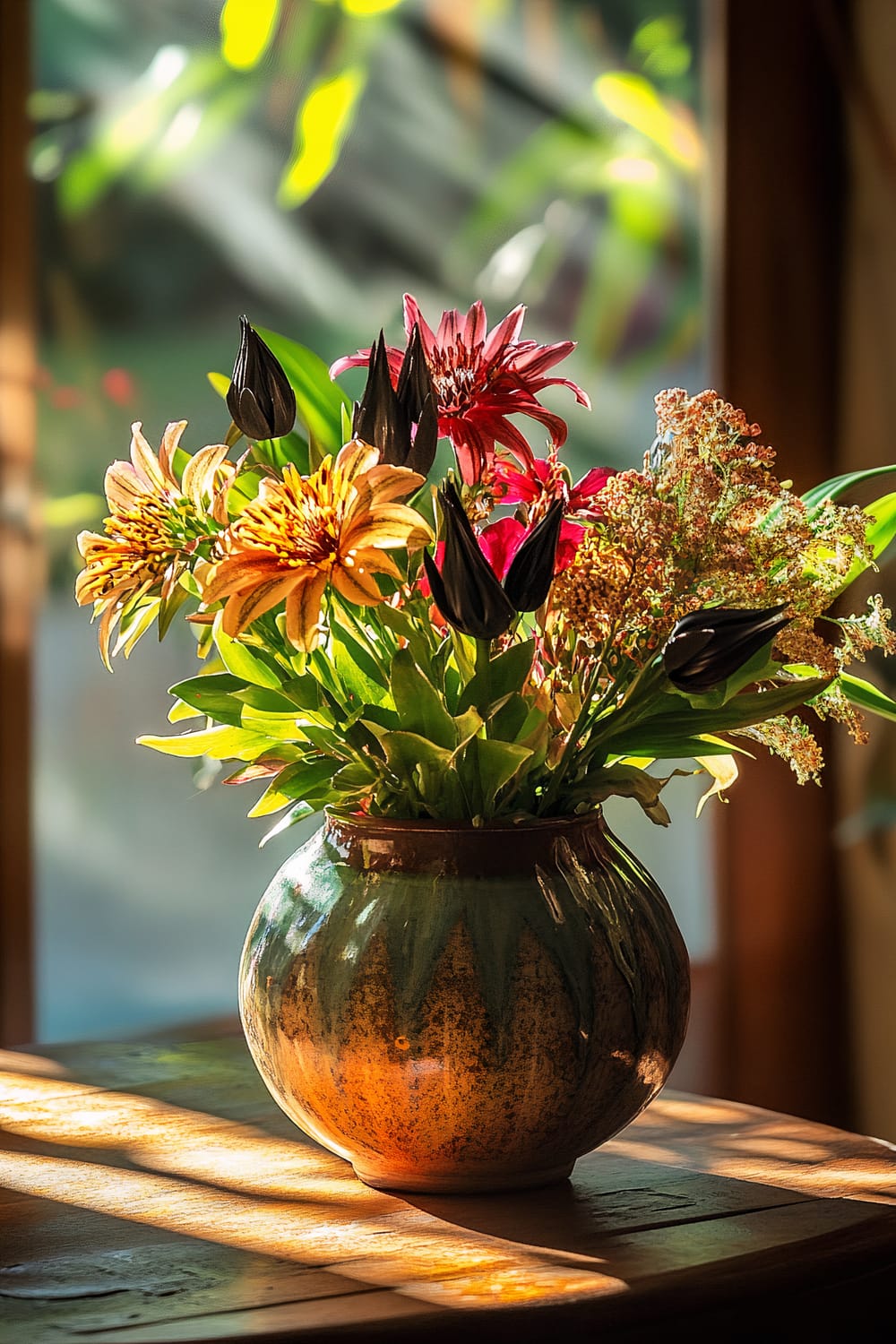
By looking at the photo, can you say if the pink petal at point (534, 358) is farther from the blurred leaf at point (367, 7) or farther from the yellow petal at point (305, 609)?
the blurred leaf at point (367, 7)

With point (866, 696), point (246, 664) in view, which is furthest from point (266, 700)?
point (866, 696)

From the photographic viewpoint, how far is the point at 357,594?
0.73 m

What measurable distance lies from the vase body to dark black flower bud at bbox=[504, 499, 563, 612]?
15cm

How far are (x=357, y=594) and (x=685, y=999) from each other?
0.99ft

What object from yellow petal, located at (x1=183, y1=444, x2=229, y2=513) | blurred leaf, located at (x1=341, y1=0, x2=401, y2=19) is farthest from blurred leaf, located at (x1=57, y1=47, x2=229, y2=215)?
yellow petal, located at (x1=183, y1=444, x2=229, y2=513)

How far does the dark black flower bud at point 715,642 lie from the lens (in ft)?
2.38

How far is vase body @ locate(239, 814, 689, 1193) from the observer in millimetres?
781

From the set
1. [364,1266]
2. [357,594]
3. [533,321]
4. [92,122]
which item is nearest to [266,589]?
[357,594]

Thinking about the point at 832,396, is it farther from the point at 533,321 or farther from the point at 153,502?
the point at 153,502

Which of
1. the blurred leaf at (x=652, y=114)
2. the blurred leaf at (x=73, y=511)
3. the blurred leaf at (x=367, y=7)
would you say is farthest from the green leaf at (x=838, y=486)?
the blurred leaf at (x=652, y=114)

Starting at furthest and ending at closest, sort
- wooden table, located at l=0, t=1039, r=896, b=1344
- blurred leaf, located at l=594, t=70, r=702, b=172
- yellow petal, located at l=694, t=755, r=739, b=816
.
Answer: blurred leaf, located at l=594, t=70, r=702, b=172
yellow petal, located at l=694, t=755, r=739, b=816
wooden table, located at l=0, t=1039, r=896, b=1344

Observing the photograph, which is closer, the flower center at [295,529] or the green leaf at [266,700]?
the flower center at [295,529]

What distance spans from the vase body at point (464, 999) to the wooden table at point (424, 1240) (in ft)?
0.15

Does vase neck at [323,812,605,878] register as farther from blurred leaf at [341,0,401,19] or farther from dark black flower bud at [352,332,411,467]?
blurred leaf at [341,0,401,19]
